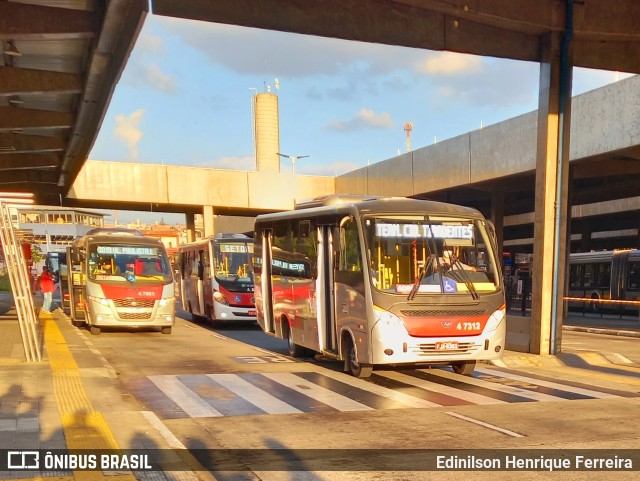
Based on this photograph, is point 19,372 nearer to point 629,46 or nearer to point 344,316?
point 344,316

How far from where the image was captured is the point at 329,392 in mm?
10352

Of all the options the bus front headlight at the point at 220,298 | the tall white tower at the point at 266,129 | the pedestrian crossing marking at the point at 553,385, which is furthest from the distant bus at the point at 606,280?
the tall white tower at the point at 266,129

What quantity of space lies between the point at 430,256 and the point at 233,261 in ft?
39.8

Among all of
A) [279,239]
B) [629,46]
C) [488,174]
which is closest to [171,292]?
[279,239]

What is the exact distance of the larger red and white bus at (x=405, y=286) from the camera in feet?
35.8

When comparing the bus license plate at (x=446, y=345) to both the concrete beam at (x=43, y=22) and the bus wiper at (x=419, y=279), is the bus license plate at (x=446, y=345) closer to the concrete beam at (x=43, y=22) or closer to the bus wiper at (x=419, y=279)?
the bus wiper at (x=419, y=279)

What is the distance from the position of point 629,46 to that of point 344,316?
1055 cm

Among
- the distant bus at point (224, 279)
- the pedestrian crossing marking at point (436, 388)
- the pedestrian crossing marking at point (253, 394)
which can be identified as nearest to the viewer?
the pedestrian crossing marking at point (253, 394)

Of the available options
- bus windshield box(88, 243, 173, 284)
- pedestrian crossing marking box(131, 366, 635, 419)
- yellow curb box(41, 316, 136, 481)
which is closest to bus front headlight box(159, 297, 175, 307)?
bus windshield box(88, 243, 173, 284)

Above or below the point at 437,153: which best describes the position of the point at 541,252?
below

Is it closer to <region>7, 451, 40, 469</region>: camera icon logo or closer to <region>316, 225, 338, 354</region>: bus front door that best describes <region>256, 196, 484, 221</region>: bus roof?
<region>316, 225, 338, 354</region>: bus front door

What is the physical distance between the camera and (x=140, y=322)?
18.6 m

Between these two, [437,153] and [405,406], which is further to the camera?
[437,153]

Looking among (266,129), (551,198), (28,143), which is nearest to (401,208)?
(551,198)
